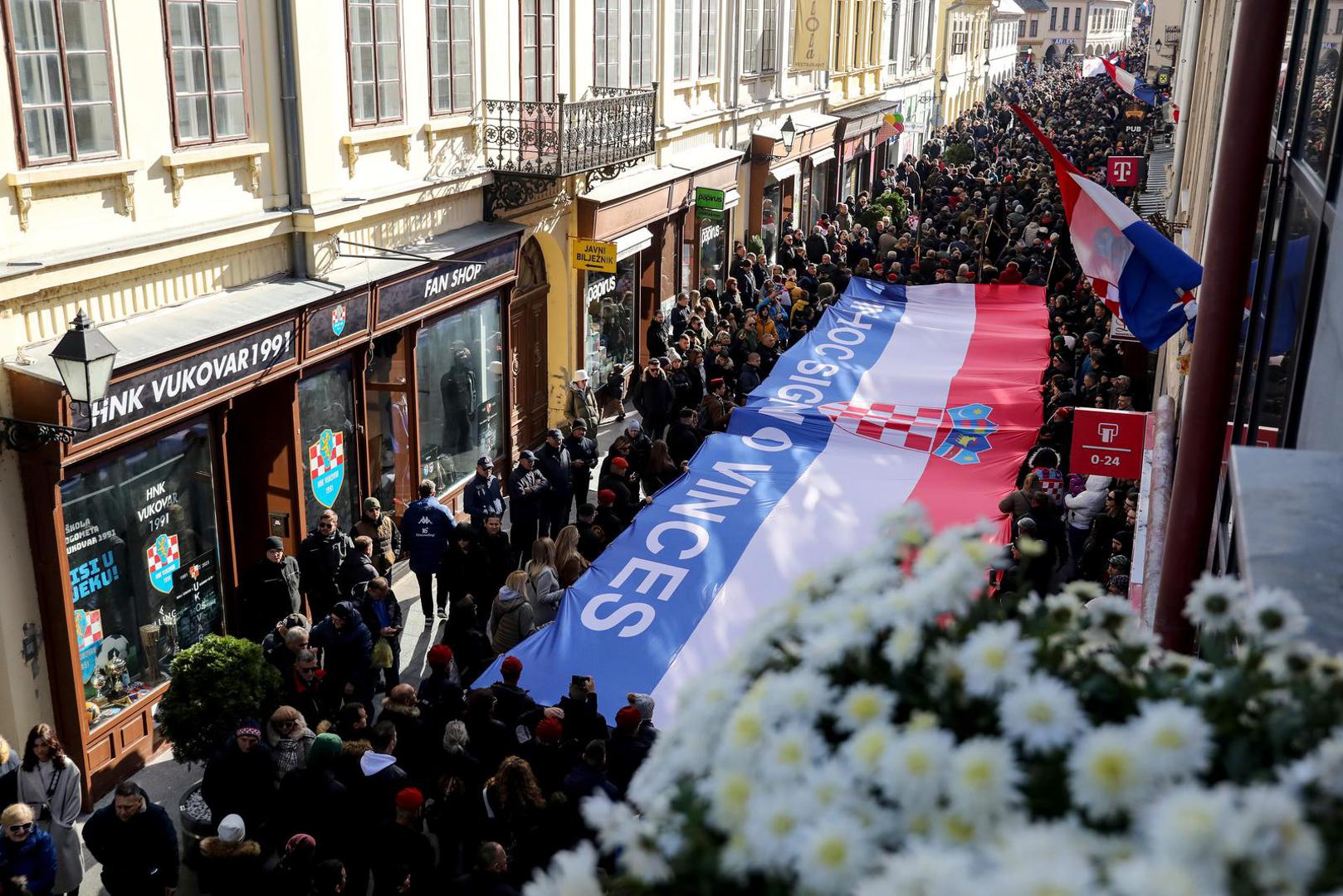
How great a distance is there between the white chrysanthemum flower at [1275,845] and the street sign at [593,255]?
15377mm

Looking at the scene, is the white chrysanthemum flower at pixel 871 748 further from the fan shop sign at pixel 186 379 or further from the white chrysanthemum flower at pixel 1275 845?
the fan shop sign at pixel 186 379

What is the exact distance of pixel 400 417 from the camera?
13.8 m

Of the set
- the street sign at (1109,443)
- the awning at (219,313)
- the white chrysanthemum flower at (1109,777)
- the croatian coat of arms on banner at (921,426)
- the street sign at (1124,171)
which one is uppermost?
the white chrysanthemum flower at (1109,777)

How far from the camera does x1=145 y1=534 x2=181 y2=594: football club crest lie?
33.4ft

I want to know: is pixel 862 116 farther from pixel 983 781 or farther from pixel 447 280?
pixel 983 781

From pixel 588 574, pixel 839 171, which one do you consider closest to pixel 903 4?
pixel 839 171

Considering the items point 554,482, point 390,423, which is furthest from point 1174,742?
point 390,423

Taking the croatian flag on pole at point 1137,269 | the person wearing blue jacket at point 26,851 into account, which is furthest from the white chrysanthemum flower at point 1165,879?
the croatian flag on pole at point 1137,269

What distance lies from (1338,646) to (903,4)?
41782 millimetres

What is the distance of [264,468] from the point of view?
38.7 ft

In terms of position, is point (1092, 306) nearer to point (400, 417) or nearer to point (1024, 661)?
point (400, 417)

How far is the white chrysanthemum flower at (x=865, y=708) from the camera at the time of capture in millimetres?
2242

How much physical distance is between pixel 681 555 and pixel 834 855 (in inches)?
339

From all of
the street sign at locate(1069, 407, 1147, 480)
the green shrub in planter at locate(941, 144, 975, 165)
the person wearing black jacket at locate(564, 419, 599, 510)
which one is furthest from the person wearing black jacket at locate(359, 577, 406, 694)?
the green shrub in planter at locate(941, 144, 975, 165)
